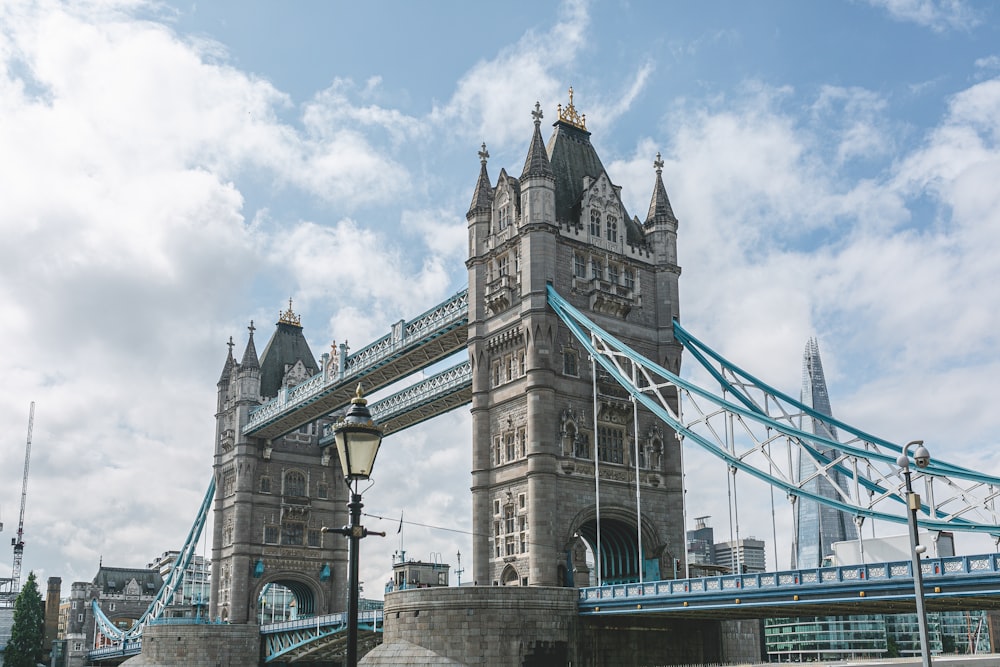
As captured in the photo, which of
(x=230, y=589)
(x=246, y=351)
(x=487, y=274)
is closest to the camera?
(x=487, y=274)

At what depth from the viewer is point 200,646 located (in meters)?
→ 78.5

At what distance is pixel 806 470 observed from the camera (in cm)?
19550

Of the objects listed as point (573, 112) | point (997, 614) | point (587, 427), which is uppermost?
point (573, 112)

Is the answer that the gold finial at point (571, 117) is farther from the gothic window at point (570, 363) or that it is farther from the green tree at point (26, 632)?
the green tree at point (26, 632)

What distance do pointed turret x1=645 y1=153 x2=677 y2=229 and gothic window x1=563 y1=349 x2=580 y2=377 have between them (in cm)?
1050

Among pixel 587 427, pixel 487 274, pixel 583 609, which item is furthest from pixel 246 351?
pixel 583 609

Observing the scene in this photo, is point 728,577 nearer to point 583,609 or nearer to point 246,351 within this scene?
point 583,609

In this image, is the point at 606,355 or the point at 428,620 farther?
the point at 606,355

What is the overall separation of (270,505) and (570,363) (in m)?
42.2

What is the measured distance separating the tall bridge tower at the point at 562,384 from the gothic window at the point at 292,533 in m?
37.9

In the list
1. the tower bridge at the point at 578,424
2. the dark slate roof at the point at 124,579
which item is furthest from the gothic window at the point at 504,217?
the dark slate roof at the point at 124,579

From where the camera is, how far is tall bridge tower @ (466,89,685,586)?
52594 mm

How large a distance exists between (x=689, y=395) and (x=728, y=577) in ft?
31.0

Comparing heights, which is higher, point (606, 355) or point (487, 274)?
point (487, 274)
